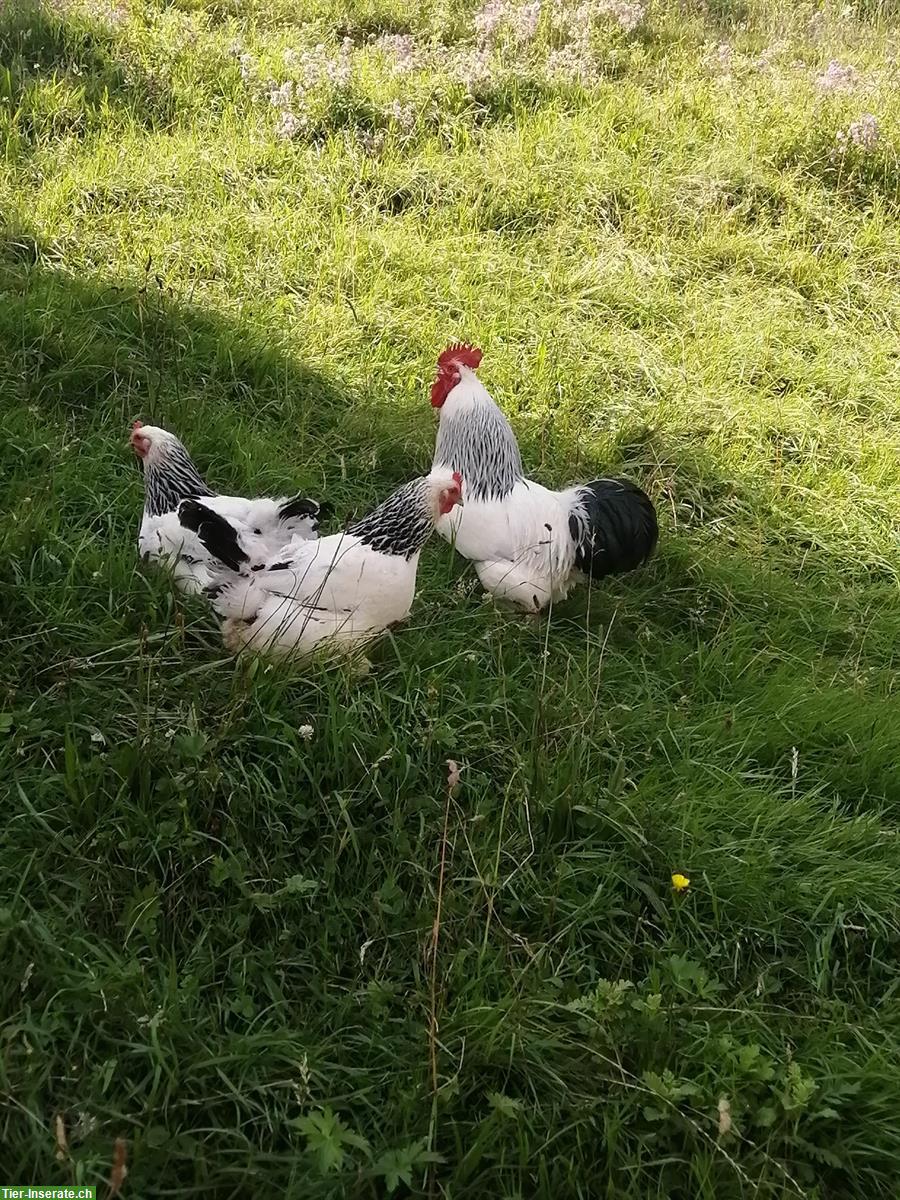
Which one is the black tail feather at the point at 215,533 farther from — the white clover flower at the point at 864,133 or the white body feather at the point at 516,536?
the white clover flower at the point at 864,133

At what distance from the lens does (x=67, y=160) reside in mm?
4910

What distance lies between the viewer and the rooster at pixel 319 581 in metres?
2.59

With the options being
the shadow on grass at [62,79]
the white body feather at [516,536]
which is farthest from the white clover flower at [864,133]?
the shadow on grass at [62,79]

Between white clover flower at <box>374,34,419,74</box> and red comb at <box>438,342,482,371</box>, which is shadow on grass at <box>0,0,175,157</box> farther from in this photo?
red comb at <box>438,342,482,371</box>

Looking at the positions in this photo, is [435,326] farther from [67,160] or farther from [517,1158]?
[517,1158]

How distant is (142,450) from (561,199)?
3.62 m

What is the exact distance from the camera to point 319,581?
104 inches

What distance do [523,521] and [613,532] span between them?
32 centimetres

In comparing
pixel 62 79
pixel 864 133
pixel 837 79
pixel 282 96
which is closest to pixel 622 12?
pixel 837 79

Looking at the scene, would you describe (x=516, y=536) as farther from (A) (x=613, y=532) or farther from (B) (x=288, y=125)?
(B) (x=288, y=125)

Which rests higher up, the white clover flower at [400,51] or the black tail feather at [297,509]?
the white clover flower at [400,51]

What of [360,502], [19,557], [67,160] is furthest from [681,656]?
[67,160]

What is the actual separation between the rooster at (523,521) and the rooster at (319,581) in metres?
0.33

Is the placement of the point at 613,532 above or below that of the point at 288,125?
below
